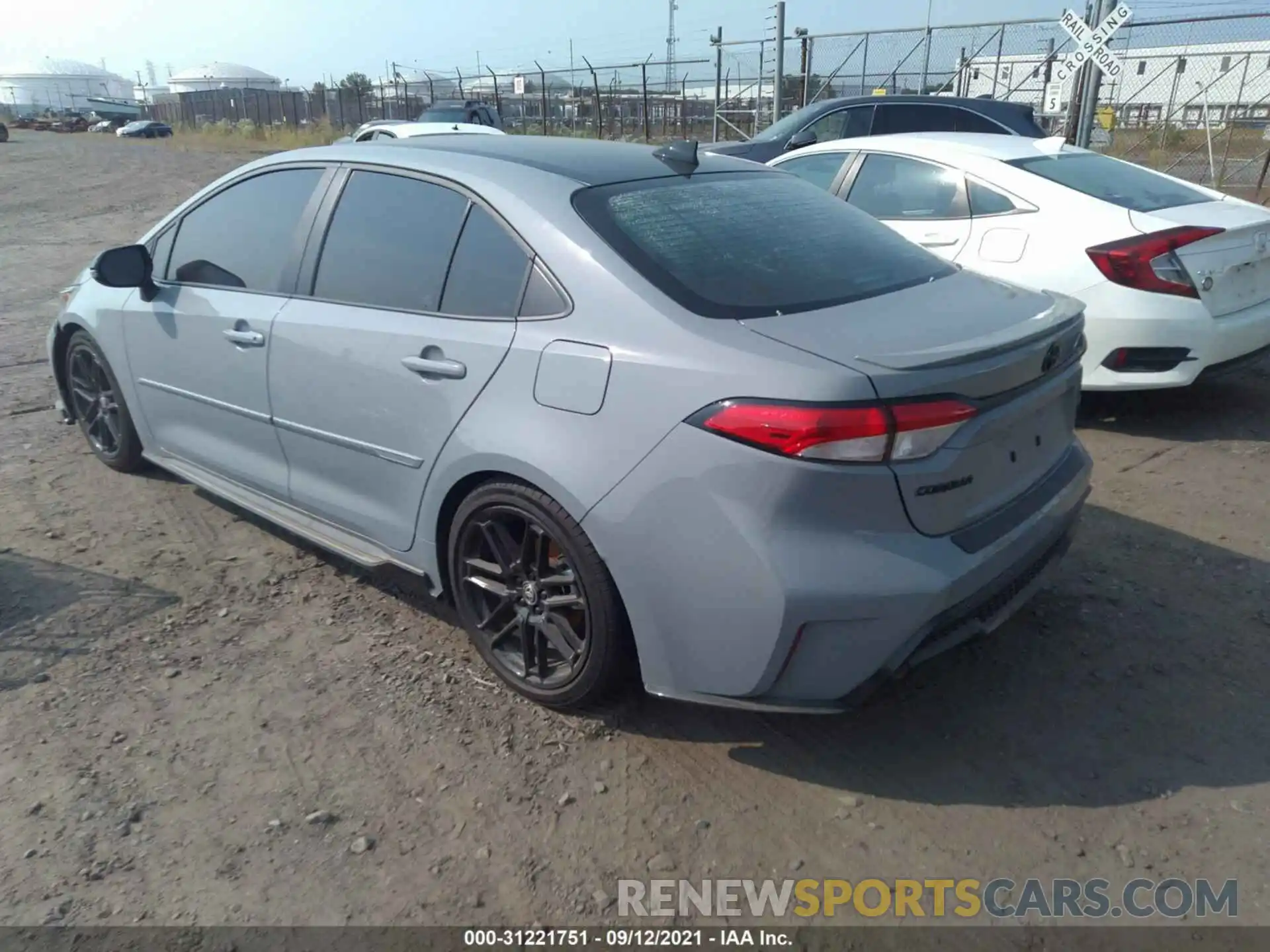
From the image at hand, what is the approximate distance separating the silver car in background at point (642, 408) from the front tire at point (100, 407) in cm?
108

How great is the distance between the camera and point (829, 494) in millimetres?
2404

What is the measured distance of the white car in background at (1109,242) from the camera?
5.04m

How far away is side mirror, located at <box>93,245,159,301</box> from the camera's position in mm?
4172

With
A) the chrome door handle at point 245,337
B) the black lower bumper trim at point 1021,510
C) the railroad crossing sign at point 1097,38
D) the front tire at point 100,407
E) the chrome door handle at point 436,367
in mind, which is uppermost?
the railroad crossing sign at point 1097,38

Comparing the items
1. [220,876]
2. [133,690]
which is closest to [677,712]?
[220,876]

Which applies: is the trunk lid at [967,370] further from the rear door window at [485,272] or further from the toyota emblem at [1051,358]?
the rear door window at [485,272]

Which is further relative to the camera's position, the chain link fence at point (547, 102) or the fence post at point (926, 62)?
the chain link fence at point (547, 102)

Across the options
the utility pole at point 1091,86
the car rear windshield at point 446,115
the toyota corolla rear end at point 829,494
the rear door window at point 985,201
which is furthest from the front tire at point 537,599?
the car rear windshield at point 446,115

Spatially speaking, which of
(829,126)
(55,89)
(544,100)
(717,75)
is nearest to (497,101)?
(544,100)

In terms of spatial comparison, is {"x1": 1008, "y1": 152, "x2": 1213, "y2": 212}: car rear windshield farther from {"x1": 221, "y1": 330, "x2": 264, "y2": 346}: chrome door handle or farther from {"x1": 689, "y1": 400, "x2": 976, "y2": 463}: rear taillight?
{"x1": 221, "y1": 330, "x2": 264, "y2": 346}: chrome door handle

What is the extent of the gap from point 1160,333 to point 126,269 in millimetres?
4857

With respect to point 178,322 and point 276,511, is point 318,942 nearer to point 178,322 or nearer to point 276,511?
point 276,511

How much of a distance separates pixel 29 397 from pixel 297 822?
16.5ft

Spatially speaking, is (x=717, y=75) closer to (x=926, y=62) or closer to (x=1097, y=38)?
(x=926, y=62)
